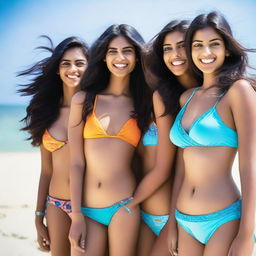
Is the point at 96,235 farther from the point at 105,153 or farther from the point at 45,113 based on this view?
the point at 45,113

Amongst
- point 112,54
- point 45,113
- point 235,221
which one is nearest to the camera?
point 235,221

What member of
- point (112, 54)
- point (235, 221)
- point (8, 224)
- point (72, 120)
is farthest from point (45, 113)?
point (8, 224)

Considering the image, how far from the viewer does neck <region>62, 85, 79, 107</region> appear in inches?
182

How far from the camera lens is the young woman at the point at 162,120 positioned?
3582 mm

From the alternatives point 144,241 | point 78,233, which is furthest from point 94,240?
point 144,241

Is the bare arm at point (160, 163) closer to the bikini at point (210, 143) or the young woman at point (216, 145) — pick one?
the young woman at point (216, 145)

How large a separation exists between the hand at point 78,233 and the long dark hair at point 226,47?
59.8 inches

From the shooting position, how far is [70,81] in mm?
4496


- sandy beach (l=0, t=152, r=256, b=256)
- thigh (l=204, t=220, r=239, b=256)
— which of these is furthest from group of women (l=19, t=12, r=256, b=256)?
sandy beach (l=0, t=152, r=256, b=256)

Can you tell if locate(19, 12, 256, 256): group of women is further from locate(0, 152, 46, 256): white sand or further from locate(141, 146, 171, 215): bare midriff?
locate(0, 152, 46, 256): white sand

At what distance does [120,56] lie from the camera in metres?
3.74

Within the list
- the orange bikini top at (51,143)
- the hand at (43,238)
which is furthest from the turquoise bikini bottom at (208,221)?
the hand at (43,238)

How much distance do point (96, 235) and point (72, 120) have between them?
0.99m

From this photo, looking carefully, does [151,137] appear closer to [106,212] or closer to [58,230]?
[106,212]
